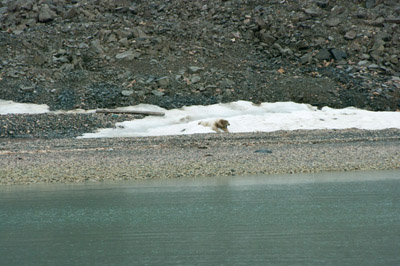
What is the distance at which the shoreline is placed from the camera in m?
11.5

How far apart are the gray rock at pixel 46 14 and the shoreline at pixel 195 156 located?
16.6 metres

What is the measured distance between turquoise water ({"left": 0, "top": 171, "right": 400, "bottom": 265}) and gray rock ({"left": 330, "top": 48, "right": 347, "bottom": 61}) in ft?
73.2

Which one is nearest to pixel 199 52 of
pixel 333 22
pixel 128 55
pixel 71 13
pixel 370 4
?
pixel 128 55

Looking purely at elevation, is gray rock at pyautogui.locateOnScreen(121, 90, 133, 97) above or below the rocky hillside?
below

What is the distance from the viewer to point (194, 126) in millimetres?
22359

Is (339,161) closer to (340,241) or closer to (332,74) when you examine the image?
(340,241)

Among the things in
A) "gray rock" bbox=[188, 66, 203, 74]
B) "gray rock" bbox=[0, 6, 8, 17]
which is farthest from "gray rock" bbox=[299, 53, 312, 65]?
"gray rock" bbox=[0, 6, 8, 17]

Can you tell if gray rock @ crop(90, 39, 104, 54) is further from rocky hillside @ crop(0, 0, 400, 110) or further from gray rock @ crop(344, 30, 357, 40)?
gray rock @ crop(344, 30, 357, 40)

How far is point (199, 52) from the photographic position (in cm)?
3167

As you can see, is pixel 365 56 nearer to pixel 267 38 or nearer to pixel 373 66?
pixel 373 66

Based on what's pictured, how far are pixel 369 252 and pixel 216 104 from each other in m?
21.8

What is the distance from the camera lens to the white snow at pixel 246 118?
22.2 metres

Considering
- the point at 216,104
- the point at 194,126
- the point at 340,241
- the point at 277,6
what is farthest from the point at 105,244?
the point at 277,6

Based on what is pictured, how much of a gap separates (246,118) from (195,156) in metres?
10.1
